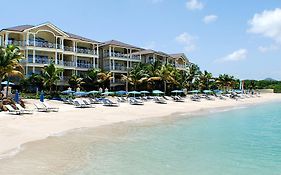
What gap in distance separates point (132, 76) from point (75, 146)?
34.2 m

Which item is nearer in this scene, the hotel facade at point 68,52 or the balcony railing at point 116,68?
the hotel facade at point 68,52

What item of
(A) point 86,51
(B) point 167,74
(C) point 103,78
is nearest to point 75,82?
(C) point 103,78

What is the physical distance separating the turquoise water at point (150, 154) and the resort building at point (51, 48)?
26.0 metres

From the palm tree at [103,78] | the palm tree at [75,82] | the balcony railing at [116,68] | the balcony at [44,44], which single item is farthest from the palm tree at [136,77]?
the balcony at [44,44]

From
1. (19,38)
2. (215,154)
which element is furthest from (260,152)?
(19,38)

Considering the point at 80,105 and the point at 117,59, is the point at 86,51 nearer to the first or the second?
the point at 117,59

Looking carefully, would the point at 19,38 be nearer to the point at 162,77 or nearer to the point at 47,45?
the point at 47,45

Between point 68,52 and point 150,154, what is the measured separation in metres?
35.7

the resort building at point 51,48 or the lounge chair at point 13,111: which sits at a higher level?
the resort building at point 51,48

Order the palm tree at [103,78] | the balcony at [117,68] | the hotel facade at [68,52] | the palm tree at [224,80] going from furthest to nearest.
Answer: the palm tree at [224,80] < the balcony at [117,68] < the palm tree at [103,78] < the hotel facade at [68,52]

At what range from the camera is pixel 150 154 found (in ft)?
46.0

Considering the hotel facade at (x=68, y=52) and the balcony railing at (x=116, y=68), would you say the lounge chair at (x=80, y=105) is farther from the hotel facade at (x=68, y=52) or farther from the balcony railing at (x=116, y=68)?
the balcony railing at (x=116, y=68)

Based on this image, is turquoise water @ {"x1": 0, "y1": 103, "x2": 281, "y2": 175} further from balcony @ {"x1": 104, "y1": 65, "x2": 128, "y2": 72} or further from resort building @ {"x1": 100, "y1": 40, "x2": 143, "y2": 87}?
resort building @ {"x1": 100, "y1": 40, "x2": 143, "y2": 87}

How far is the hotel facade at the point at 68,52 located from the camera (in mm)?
Result: 43094
